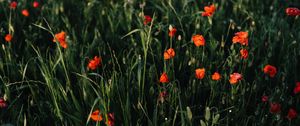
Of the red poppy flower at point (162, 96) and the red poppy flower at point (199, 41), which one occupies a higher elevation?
the red poppy flower at point (199, 41)

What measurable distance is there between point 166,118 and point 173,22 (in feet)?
3.07

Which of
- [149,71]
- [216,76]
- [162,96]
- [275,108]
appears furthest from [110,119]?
[275,108]

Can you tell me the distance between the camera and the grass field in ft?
6.27

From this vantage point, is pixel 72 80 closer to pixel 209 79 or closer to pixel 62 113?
pixel 62 113

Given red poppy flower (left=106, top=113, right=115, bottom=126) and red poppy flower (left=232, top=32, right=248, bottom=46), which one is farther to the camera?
red poppy flower (left=232, top=32, right=248, bottom=46)

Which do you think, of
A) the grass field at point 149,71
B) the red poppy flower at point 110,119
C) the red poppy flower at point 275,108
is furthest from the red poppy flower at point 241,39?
the red poppy flower at point 110,119

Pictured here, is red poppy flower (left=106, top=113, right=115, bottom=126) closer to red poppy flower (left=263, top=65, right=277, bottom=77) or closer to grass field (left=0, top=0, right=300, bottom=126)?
grass field (left=0, top=0, right=300, bottom=126)

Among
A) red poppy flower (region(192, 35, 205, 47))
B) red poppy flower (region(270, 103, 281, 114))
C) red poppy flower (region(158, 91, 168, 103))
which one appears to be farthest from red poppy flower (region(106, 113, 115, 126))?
red poppy flower (region(270, 103, 281, 114))

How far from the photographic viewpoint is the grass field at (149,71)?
6.27 feet

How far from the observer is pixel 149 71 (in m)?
2.10

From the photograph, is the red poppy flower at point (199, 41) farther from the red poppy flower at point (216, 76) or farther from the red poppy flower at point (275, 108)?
the red poppy flower at point (275, 108)

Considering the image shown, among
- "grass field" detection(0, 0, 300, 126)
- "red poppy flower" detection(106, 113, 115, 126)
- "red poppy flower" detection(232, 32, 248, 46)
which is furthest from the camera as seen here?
"red poppy flower" detection(232, 32, 248, 46)

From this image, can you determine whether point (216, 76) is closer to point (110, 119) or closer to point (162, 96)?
point (162, 96)

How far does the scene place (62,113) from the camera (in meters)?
1.95
